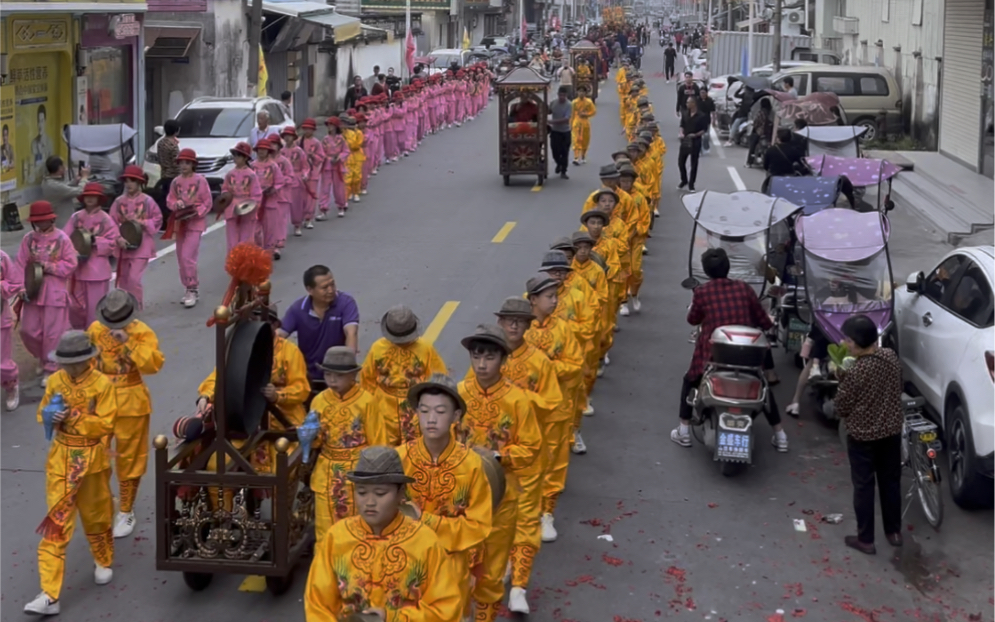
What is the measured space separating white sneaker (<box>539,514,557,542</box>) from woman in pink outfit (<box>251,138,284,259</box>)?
27.4ft

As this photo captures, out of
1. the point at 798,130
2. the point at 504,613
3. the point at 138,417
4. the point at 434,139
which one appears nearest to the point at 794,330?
the point at 504,613

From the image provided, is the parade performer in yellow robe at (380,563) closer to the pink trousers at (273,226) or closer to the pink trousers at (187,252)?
the pink trousers at (187,252)

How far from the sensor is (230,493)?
753cm

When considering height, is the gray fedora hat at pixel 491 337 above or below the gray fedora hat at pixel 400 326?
above

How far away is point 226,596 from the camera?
770 centimetres

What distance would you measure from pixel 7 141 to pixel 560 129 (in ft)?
31.9

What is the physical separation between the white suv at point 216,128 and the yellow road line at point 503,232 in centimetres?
410

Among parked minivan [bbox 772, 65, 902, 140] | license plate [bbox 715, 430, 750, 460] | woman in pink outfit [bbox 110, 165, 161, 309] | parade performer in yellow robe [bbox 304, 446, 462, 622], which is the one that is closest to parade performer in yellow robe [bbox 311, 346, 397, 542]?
parade performer in yellow robe [bbox 304, 446, 462, 622]

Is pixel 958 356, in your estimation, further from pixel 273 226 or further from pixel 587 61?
pixel 587 61

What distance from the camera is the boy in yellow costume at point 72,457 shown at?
7.45 m

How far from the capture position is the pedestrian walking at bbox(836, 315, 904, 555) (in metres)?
8.20

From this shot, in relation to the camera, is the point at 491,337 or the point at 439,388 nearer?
the point at 439,388

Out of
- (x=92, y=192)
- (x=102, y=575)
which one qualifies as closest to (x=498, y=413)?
(x=102, y=575)

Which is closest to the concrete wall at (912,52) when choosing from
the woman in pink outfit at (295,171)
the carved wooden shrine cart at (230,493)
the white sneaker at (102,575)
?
the woman in pink outfit at (295,171)
